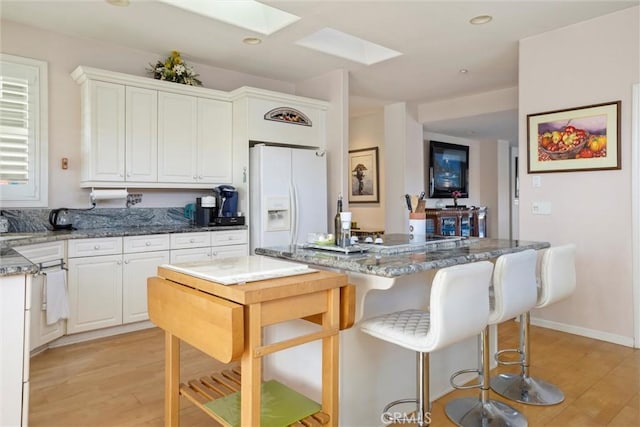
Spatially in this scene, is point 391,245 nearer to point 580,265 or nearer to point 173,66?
point 580,265

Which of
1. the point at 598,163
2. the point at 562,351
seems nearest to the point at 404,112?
the point at 598,163

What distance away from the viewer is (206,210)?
13.6 ft

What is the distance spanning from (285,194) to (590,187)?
2.76 m

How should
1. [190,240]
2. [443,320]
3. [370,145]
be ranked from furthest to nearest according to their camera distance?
[370,145]
[190,240]
[443,320]

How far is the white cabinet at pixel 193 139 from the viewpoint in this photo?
3973 millimetres

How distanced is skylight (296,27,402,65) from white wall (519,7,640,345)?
4.47 ft

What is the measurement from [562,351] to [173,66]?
13.8 feet

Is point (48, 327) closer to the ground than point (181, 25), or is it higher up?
closer to the ground

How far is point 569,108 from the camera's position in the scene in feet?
11.6

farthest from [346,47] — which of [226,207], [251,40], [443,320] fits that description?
[443,320]

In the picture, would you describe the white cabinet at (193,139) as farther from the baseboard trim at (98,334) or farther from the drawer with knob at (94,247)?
the baseboard trim at (98,334)

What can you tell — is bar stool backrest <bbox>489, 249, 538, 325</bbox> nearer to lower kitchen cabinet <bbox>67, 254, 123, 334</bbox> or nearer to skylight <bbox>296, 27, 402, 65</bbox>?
skylight <bbox>296, 27, 402, 65</bbox>

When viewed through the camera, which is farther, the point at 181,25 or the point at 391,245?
the point at 181,25

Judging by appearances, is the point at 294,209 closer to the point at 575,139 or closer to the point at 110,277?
the point at 110,277
